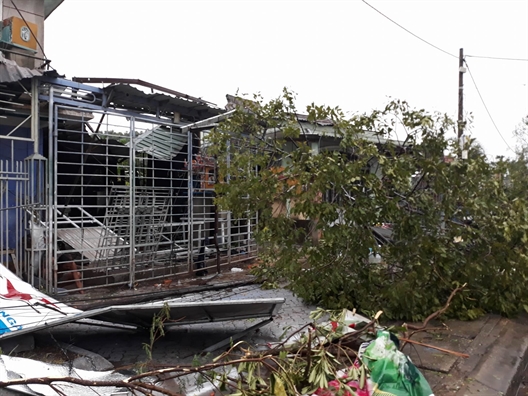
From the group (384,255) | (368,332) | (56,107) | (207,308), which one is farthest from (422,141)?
(56,107)

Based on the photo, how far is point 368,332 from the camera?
367 centimetres

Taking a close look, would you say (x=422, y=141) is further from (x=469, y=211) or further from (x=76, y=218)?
(x=76, y=218)

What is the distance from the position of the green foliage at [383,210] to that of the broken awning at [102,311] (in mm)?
1052

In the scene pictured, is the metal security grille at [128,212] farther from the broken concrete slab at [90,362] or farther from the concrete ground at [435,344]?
the broken concrete slab at [90,362]

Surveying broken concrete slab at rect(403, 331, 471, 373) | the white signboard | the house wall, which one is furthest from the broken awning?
the house wall

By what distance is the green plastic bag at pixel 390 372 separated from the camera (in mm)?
2896

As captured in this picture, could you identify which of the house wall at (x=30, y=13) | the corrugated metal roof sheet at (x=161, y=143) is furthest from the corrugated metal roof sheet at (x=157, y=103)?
the house wall at (x=30, y=13)

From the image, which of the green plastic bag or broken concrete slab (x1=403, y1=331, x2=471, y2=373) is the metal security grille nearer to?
broken concrete slab (x1=403, y1=331, x2=471, y2=373)

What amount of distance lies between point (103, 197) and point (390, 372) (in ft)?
23.2

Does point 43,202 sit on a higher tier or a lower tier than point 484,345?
higher

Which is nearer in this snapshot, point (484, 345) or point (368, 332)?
point (368, 332)

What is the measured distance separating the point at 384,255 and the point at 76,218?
21.3 ft

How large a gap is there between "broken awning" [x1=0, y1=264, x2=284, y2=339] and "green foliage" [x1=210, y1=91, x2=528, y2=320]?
1.05 metres

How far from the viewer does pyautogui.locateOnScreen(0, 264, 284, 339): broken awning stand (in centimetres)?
422
